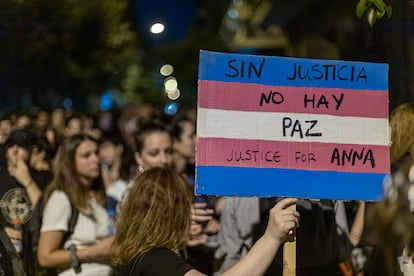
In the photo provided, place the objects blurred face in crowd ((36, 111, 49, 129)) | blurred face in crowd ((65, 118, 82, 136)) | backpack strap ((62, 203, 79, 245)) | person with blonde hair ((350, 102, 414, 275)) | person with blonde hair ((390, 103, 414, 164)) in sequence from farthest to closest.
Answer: blurred face in crowd ((65, 118, 82, 136))
blurred face in crowd ((36, 111, 49, 129))
backpack strap ((62, 203, 79, 245))
person with blonde hair ((390, 103, 414, 164))
person with blonde hair ((350, 102, 414, 275))

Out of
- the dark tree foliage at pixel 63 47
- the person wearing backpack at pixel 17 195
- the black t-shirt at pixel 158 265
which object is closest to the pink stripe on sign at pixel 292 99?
the black t-shirt at pixel 158 265

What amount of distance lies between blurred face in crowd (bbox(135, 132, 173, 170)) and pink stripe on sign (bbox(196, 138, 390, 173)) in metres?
1.66

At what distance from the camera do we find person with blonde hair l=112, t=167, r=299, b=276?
10.6 feet

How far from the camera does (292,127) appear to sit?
352 centimetres

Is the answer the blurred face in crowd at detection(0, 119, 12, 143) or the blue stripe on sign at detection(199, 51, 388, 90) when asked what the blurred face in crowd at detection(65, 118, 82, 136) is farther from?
the blue stripe on sign at detection(199, 51, 388, 90)

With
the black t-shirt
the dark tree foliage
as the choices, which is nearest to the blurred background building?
the dark tree foliage

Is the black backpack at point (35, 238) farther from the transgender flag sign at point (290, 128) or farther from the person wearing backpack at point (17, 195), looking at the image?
the transgender flag sign at point (290, 128)

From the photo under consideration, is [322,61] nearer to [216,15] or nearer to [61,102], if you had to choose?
[61,102]

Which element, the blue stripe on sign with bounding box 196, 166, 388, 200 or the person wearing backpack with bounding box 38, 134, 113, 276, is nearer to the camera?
the blue stripe on sign with bounding box 196, 166, 388, 200

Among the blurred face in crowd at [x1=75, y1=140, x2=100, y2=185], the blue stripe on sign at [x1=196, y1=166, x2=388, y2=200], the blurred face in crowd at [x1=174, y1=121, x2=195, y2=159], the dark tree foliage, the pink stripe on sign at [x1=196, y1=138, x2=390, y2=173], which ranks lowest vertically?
the blue stripe on sign at [x1=196, y1=166, x2=388, y2=200]

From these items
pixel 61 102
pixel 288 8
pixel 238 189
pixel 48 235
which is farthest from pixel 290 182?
pixel 288 8

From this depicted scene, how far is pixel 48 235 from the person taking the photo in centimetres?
460

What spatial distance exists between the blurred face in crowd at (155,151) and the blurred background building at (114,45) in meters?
0.51

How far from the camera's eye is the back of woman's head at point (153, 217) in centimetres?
337
